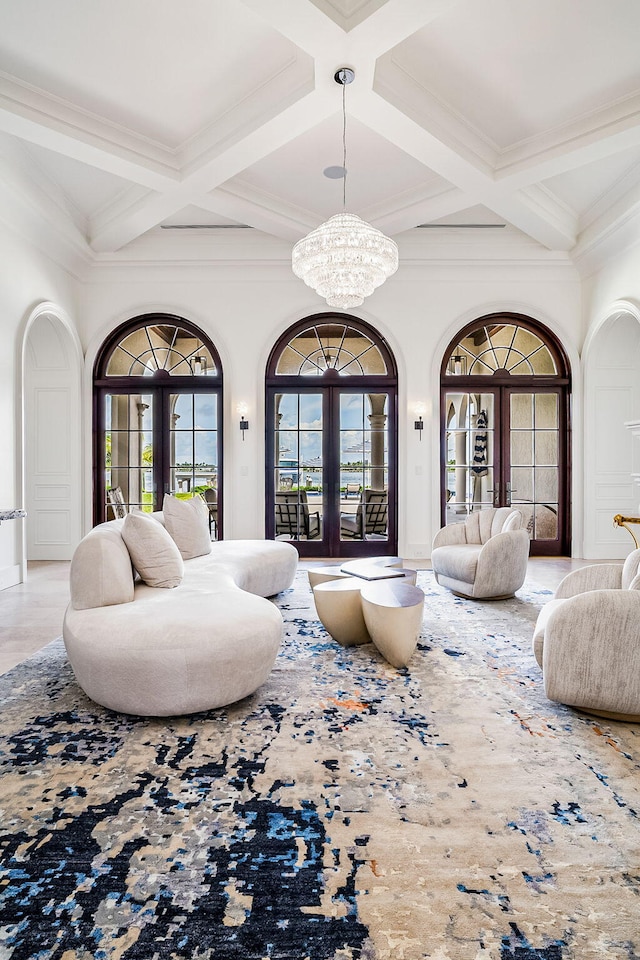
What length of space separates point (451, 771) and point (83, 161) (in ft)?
18.1

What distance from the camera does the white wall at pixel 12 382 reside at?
5473 mm

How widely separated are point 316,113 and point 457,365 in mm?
3966

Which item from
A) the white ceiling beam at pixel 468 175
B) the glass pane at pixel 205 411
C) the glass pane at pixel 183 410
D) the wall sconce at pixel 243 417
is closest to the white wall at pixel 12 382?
the glass pane at pixel 183 410

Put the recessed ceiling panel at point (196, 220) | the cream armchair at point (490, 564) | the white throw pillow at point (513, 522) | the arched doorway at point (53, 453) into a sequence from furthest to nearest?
the arched doorway at point (53, 453) → the recessed ceiling panel at point (196, 220) → the white throw pillow at point (513, 522) → the cream armchair at point (490, 564)

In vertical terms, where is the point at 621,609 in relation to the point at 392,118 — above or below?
below

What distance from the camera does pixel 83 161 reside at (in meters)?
4.95

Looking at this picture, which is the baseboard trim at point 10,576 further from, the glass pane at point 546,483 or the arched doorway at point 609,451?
the arched doorway at point 609,451

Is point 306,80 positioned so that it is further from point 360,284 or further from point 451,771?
point 451,771

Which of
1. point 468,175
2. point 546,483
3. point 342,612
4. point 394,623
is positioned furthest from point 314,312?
point 394,623

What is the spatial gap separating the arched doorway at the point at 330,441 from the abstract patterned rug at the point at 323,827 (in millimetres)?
4603

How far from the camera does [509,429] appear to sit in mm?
7559

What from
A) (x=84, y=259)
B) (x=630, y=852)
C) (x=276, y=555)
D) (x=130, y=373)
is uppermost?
(x=84, y=259)

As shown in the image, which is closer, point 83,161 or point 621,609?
point 621,609

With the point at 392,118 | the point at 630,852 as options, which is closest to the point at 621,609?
the point at 630,852
